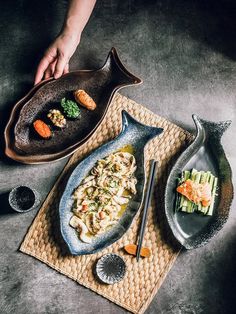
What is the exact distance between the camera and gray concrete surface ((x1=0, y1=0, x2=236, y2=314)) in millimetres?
3891

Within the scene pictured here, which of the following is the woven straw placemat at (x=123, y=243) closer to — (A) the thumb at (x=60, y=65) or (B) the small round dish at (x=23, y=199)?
(B) the small round dish at (x=23, y=199)

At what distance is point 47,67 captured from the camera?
13.4 ft

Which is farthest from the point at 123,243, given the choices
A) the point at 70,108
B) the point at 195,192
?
the point at 70,108

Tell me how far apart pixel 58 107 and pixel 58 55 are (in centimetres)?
45

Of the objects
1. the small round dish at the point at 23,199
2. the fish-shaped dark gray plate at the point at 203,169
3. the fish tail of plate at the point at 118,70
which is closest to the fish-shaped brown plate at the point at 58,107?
the fish tail of plate at the point at 118,70

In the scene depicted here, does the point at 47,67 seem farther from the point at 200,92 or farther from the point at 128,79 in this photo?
the point at 200,92

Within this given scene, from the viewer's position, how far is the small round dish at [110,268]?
151 inches

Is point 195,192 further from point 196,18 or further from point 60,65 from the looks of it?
point 196,18

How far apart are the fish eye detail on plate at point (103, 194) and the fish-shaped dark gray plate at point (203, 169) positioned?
0.37m

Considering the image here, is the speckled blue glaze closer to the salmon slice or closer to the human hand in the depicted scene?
the salmon slice

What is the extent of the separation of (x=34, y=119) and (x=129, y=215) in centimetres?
118

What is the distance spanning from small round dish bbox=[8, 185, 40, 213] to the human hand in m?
0.96

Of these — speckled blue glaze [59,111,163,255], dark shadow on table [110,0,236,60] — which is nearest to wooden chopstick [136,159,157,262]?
speckled blue glaze [59,111,163,255]

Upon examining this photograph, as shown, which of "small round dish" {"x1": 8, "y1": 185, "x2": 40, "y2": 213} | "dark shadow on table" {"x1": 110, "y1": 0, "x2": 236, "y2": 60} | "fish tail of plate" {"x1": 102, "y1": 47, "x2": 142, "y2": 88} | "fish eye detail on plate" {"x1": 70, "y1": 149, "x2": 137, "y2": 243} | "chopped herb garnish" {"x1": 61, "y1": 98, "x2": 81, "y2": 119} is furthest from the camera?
"dark shadow on table" {"x1": 110, "y1": 0, "x2": 236, "y2": 60}
